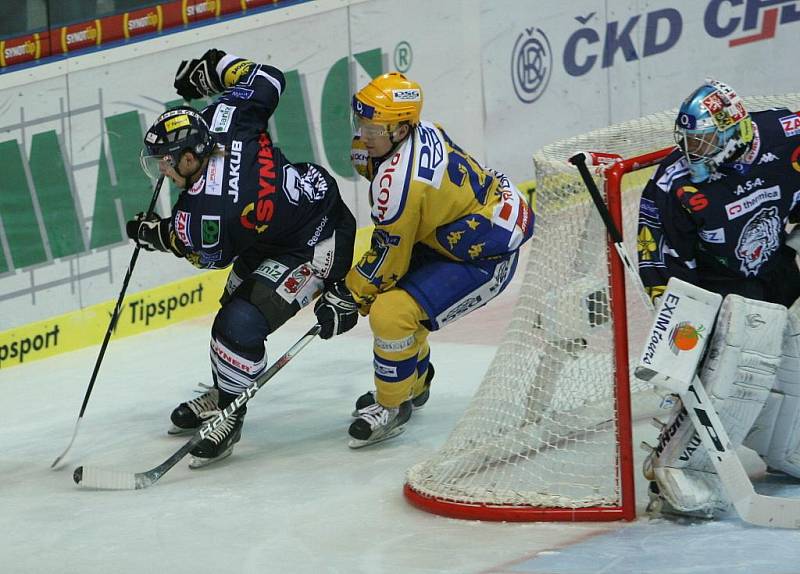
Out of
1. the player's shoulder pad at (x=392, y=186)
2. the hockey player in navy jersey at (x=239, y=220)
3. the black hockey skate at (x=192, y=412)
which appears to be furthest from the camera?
the black hockey skate at (x=192, y=412)

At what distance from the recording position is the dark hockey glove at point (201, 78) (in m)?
5.06

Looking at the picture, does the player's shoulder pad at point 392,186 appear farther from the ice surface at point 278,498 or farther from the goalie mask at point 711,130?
the goalie mask at point 711,130

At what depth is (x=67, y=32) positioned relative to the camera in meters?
6.09

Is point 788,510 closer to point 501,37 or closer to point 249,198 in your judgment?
point 249,198

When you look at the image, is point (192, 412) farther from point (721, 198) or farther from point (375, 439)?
point (721, 198)

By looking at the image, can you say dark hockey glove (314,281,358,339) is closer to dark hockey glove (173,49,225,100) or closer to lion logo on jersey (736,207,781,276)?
dark hockey glove (173,49,225,100)

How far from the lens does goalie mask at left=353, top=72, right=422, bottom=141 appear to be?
14.5 ft

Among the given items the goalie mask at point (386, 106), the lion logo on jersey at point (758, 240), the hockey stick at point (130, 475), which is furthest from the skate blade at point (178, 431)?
the lion logo on jersey at point (758, 240)

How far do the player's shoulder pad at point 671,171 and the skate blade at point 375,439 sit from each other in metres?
1.42

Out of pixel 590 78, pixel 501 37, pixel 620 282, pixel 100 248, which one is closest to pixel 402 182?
pixel 620 282

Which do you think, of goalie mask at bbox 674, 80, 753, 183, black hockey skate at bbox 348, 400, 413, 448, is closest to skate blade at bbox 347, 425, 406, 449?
black hockey skate at bbox 348, 400, 413, 448

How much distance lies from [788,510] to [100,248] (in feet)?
11.7

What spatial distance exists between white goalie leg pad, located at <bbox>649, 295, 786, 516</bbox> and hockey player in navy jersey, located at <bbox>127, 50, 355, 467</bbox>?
1490 millimetres

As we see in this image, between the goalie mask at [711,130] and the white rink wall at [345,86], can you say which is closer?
the goalie mask at [711,130]
